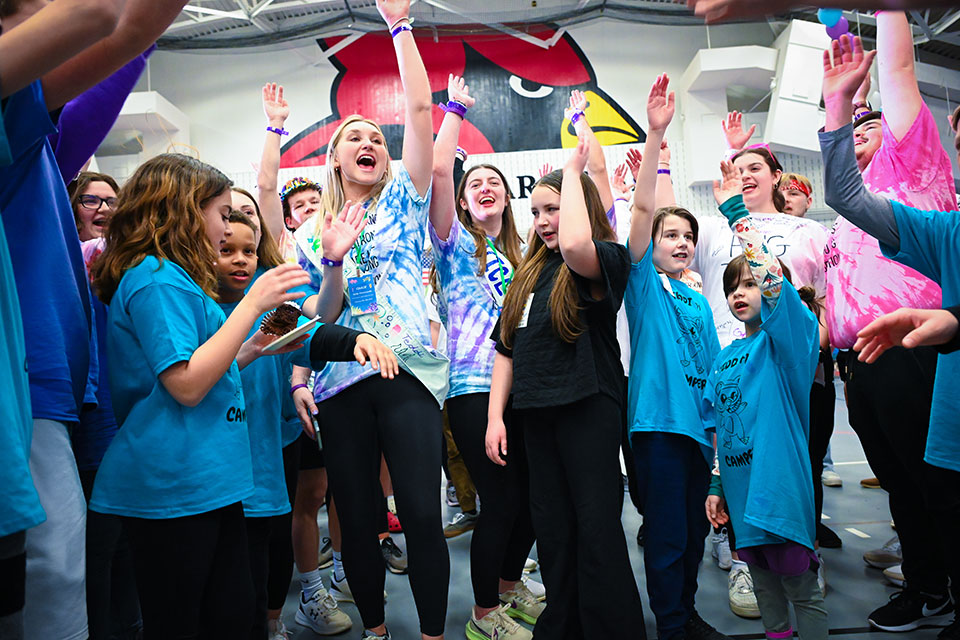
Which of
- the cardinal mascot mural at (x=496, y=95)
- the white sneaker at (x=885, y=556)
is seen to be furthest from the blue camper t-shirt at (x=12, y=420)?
the cardinal mascot mural at (x=496, y=95)

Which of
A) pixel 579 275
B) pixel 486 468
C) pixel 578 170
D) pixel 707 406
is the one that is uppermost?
pixel 578 170

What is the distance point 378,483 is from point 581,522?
0.54 meters

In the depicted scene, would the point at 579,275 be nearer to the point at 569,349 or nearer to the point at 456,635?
the point at 569,349

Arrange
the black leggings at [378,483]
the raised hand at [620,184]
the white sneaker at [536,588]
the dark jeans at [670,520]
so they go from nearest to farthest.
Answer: the black leggings at [378,483], the dark jeans at [670,520], the white sneaker at [536,588], the raised hand at [620,184]

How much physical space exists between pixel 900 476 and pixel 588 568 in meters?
1.17

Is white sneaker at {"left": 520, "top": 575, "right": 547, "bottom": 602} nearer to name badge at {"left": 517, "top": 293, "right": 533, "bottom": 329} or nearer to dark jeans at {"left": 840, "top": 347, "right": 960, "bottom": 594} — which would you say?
name badge at {"left": 517, "top": 293, "right": 533, "bottom": 329}

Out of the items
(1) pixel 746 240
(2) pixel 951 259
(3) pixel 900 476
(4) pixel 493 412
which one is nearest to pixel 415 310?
(4) pixel 493 412

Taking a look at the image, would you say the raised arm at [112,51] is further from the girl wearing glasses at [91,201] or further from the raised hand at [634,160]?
the raised hand at [634,160]

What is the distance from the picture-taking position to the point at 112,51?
3.26ft

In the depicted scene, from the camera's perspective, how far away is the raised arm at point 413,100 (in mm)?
1843

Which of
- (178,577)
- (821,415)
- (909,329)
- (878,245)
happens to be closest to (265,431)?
(178,577)

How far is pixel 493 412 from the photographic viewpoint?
75.1 inches

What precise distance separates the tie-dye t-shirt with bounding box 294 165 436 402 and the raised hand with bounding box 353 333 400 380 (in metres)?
0.20

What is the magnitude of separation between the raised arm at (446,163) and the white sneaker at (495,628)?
120 cm
